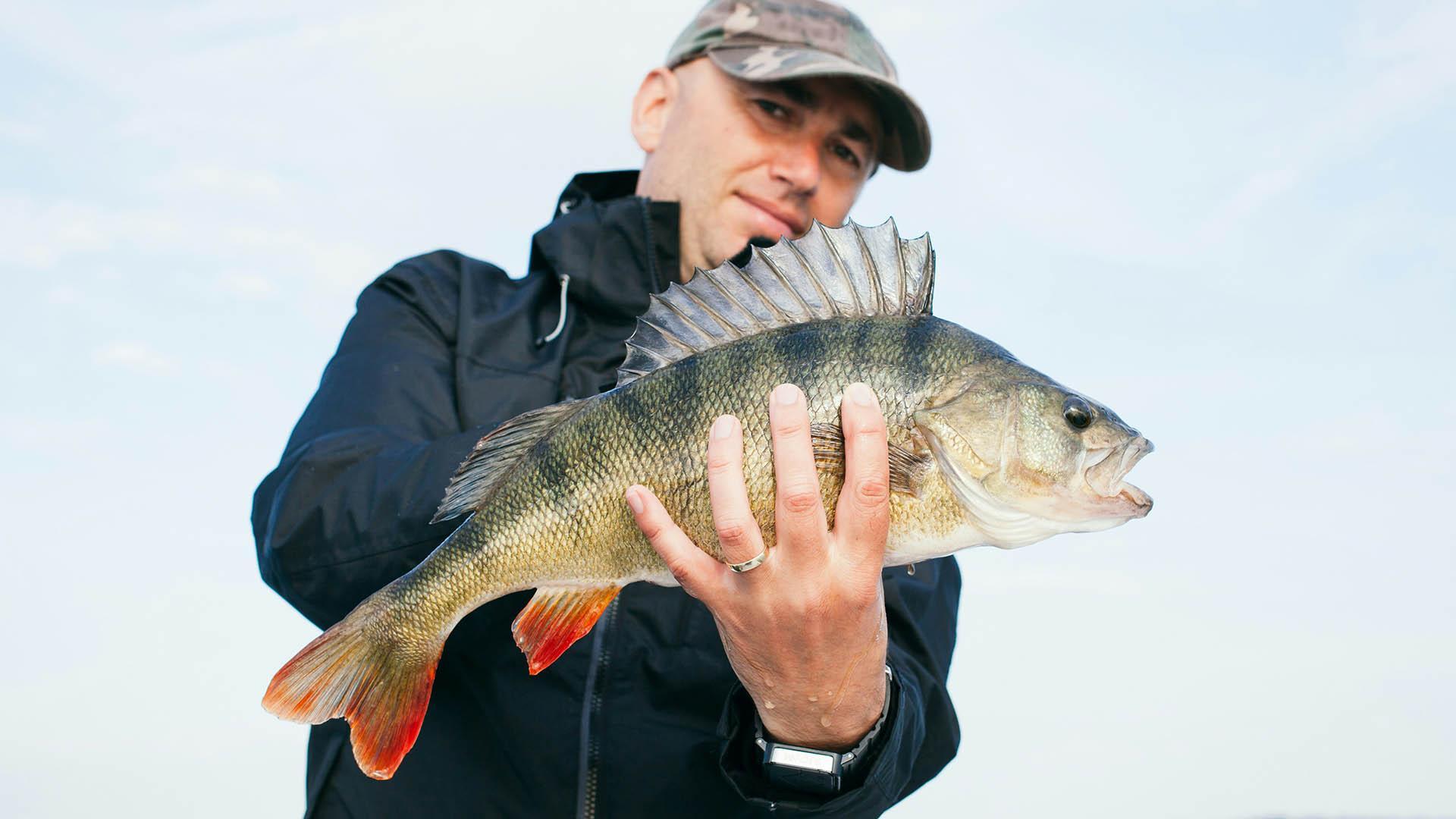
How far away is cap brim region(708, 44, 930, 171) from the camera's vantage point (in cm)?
375

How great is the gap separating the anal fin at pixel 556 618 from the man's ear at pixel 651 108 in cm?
246

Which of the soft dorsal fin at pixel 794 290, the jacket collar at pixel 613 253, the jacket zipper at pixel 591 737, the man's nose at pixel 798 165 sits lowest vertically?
the jacket zipper at pixel 591 737

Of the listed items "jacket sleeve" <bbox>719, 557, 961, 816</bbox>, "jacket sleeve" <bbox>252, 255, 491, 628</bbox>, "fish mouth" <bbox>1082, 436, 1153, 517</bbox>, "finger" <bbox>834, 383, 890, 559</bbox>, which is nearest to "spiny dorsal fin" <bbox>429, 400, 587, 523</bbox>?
"jacket sleeve" <bbox>252, 255, 491, 628</bbox>

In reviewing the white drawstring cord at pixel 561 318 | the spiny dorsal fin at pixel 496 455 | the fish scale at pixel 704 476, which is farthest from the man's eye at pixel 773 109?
the spiny dorsal fin at pixel 496 455

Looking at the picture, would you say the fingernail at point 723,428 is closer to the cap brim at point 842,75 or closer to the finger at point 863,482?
the finger at point 863,482

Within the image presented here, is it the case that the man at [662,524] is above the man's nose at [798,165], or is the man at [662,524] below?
below

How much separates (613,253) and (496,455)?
1.38m

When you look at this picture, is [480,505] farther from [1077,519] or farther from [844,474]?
[1077,519]

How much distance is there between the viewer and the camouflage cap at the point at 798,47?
385cm

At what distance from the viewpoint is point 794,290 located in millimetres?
2422

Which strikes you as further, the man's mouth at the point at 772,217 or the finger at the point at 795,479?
the man's mouth at the point at 772,217

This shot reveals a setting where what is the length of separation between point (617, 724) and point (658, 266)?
1.58m

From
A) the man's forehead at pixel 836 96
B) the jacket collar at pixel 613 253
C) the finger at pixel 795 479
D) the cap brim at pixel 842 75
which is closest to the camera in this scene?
the finger at pixel 795 479

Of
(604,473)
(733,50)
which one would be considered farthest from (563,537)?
(733,50)
